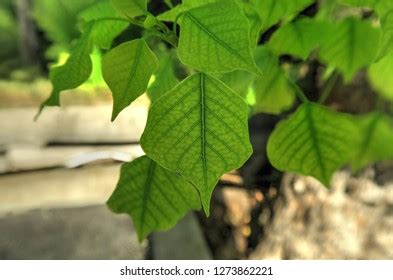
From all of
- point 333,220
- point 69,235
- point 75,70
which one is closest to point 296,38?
point 75,70

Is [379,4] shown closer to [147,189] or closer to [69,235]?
[147,189]

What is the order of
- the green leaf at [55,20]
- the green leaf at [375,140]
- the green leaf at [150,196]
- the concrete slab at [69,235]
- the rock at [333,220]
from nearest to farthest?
the green leaf at [150,196]
the green leaf at [375,140]
the rock at [333,220]
the concrete slab at [69,235]
the green leaf at [55,20]

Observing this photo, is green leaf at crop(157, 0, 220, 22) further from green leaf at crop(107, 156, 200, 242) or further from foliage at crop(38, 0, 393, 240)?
green leaf at crop(107, 156, 200, 242)

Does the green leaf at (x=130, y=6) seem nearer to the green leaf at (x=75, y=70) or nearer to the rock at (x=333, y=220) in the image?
the green leaf at (x=75, y=70)

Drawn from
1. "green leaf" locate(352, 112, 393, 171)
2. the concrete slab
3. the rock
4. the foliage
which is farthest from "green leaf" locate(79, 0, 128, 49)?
the concrete slab

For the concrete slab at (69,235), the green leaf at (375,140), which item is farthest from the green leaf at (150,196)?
the concrete slab at (69,235)

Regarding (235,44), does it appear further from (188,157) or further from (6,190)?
(6,190)
